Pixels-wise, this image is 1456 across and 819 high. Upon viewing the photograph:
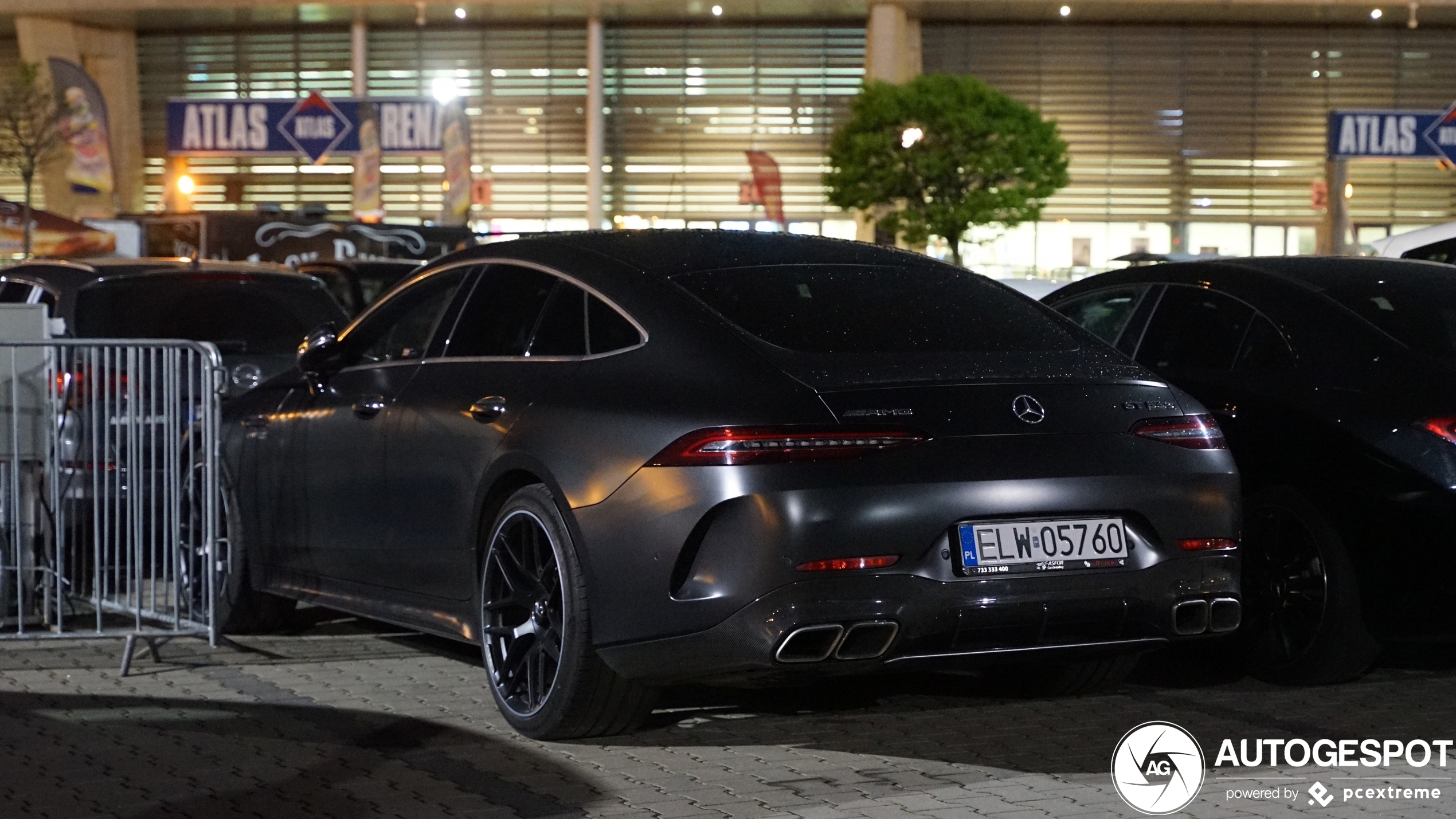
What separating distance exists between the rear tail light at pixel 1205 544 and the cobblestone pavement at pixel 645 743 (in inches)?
23.2

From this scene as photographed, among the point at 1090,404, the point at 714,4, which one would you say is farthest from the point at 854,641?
the point at 714,4

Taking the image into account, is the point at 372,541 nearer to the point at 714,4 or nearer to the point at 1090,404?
the point at 1090,404

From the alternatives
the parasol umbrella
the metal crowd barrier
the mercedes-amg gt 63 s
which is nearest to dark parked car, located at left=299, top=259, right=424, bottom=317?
the metal crowd barrier

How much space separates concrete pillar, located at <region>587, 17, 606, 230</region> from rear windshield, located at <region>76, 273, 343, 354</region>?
40621 millimetres

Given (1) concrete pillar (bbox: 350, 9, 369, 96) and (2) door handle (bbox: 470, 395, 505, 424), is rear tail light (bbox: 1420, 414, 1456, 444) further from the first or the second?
(1) concrete pillar (bbox: 350, 9, 369, 96)

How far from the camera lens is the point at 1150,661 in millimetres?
6793

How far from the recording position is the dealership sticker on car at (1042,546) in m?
4.77

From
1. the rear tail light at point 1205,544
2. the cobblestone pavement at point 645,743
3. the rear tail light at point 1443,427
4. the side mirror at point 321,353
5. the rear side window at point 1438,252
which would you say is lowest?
the cobblestone pavement at point 645,743

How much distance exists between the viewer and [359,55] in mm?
51219

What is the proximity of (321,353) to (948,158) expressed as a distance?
38.6m

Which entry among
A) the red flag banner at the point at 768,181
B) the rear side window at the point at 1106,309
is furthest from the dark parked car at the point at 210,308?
the red flag banner at the point at 768,181

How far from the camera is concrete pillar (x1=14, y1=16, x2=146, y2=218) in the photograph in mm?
50688

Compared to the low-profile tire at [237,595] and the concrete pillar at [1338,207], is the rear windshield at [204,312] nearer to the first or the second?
the low-profile tire at [237,595]

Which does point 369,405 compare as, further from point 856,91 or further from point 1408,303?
point 856,91
